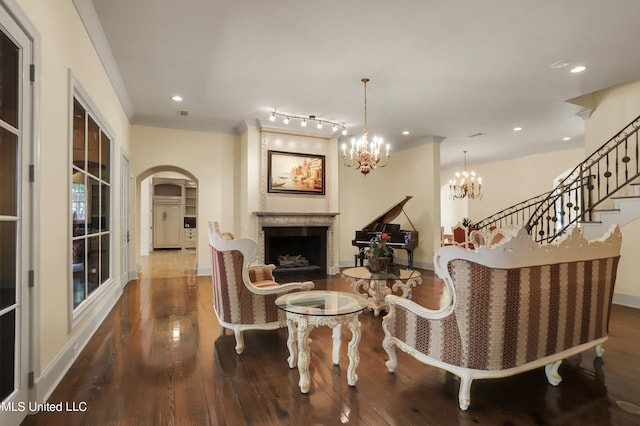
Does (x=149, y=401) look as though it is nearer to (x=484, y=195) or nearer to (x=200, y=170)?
(x=200, y=170)

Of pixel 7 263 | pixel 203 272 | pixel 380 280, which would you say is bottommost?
pixel 203 272

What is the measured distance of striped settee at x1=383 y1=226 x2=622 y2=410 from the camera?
2018mm

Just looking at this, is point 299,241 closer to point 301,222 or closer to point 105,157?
point 301,222

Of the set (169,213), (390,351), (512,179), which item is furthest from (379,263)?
(169,213)

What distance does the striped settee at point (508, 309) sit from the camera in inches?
79.4

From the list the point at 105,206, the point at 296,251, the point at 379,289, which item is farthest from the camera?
the point at 296,251

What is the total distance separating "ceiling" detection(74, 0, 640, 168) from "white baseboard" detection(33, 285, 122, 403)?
2.94 meters

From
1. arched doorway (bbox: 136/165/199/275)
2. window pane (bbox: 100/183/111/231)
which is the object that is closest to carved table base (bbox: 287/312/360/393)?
window pane (bbox: 100/183/111/231)

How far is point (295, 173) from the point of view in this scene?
6945mm

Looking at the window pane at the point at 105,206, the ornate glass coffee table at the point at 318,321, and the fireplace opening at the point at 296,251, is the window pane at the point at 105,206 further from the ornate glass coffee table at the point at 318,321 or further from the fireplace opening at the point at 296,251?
the ornate glass coffee table at the point at 318,321

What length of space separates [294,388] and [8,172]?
2221 mm

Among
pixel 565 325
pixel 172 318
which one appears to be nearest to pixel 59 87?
pixel 172 318

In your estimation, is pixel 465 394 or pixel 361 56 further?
pixel 361 56

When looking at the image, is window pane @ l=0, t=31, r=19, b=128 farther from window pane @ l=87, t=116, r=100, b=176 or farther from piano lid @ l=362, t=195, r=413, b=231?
piano lid @ l=362, t=195, r=413, b=231
